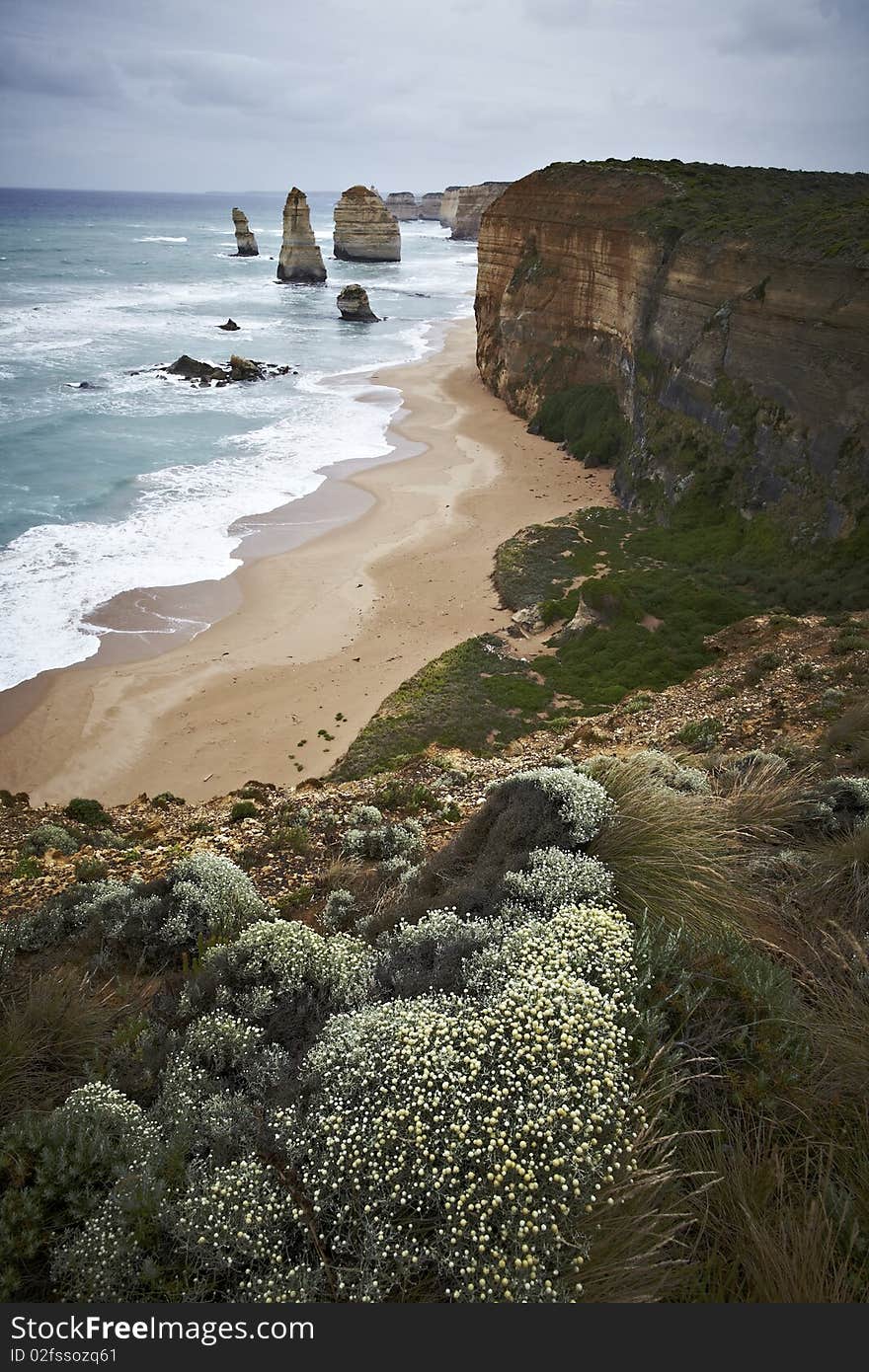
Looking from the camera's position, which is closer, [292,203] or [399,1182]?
[399,1182]

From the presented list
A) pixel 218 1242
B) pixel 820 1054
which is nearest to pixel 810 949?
pixel 820 1054

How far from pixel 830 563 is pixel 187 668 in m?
16.2

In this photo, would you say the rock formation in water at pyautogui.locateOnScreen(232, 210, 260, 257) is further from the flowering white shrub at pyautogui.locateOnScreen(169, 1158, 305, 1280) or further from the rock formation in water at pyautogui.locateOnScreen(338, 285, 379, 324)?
the flowering white shrub at pyautogui.locateOnScreen(169, 1158, 305, 1280)

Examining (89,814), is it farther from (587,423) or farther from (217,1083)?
(587,423)

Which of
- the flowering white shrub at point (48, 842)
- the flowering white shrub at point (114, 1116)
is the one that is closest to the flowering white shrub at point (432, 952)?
the flowering white shrub at point (114, 1116)

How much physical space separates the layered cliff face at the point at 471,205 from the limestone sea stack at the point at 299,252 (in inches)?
2709

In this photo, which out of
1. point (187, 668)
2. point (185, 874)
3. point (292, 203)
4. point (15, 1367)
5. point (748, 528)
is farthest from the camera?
point (292, 203)

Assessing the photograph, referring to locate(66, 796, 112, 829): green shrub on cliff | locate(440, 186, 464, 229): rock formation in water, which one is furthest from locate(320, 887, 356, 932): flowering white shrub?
locate(440, 186, 464, 229): rock formation in water

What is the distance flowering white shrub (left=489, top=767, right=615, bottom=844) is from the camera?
18.4ft

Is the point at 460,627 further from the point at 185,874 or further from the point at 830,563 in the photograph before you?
the point at 185,874

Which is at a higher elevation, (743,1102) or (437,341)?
(437,341)

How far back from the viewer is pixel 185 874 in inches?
266

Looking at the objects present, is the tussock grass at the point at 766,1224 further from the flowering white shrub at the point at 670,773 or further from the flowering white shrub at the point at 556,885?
the flowering white shrub at the point at 670,773

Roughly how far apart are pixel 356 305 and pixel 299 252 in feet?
76.4
